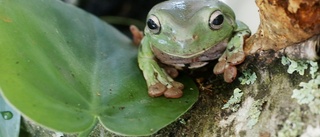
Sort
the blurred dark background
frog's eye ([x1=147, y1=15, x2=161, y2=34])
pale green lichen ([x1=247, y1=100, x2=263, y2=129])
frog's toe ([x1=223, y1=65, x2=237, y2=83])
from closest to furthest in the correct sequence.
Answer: pale green lichen ([x1=247, y1=100, x2=263, y2=129]), frog's toe ([x1=223, y1=65, x2=237, y2=83]), frog's eye ([x1=147, y1=15, x2=161, y2=34]), the blurred dark background

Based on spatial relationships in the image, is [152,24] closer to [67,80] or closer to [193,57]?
[193,57]

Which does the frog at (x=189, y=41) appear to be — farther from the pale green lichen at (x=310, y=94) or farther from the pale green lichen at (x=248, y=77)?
the pale green lichen at (x=310, y=94)

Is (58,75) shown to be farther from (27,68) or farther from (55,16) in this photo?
(55,16)

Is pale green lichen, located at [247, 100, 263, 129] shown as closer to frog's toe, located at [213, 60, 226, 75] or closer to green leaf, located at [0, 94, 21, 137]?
frog's toe, located at [213, 60, 226, 75]

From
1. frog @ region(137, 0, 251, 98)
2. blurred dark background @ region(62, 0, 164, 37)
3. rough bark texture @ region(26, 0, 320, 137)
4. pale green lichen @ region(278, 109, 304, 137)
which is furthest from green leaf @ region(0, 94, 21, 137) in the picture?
blurred dark background @ region(62, 0, 164, 37)

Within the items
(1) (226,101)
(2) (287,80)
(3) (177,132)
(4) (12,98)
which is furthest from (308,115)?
(4) (12,98)

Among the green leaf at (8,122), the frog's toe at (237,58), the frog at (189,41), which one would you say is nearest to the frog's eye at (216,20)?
the frog at (189,41)

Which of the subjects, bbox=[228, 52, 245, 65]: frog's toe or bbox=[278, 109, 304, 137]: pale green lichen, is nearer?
bbox=[278, 109, 304, 137]: pale green lichen

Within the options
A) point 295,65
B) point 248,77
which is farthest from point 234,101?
point 295,65
